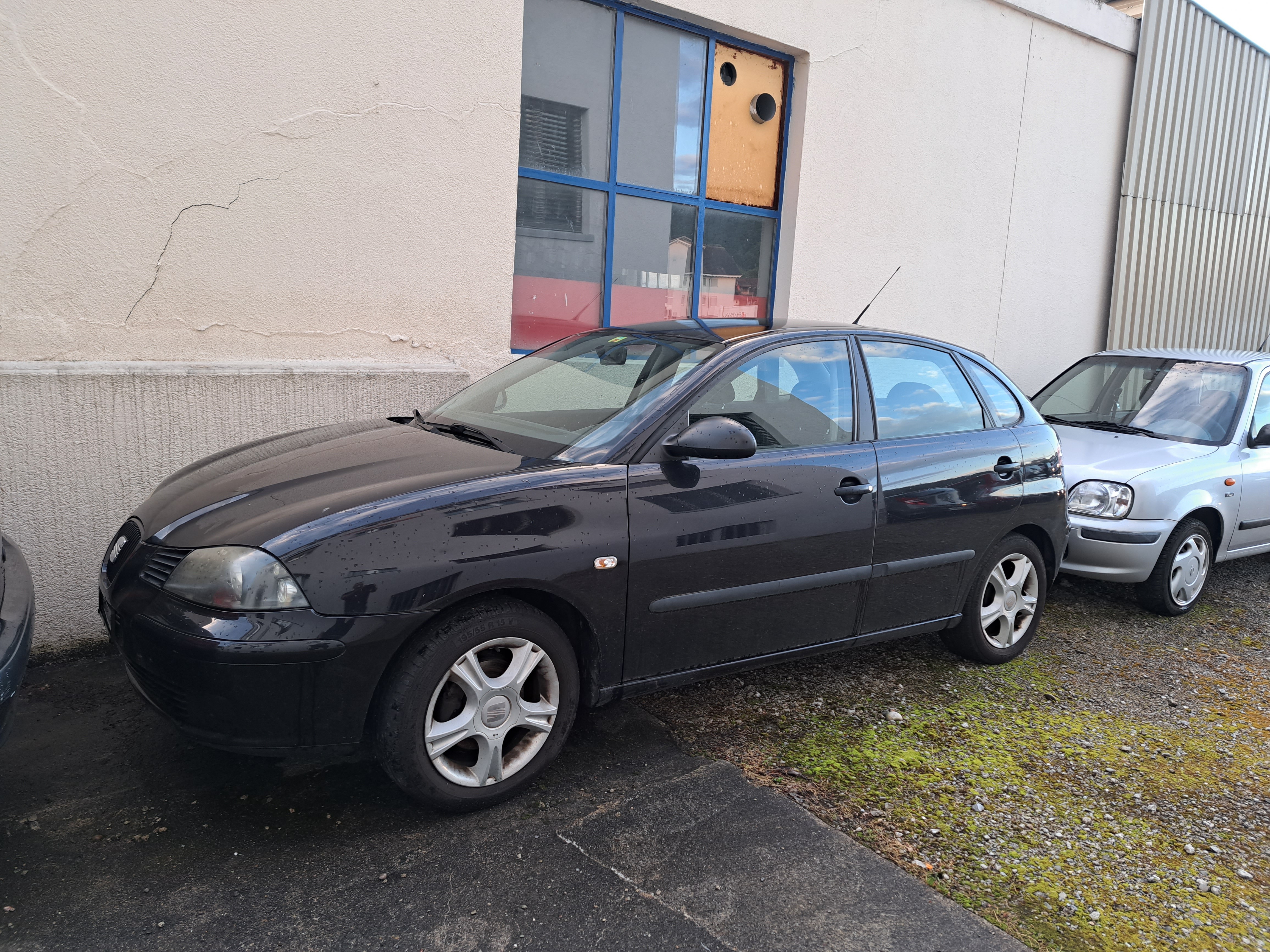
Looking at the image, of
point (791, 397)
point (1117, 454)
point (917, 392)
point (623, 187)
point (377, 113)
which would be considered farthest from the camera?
point (623, 187)

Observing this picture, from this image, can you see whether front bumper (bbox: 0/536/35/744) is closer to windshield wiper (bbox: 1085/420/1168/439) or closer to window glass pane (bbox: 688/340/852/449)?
window glass pane (bbox: 688/340/852/449)

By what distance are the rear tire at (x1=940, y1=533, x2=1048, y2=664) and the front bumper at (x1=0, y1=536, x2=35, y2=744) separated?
3.72m

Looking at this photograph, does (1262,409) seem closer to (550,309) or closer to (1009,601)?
(1009,601)

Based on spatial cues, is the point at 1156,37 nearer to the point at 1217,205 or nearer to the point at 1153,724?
the point at 1217,205

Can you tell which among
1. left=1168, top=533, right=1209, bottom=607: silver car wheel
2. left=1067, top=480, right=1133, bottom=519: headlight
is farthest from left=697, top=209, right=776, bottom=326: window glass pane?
left=1168, top=533, right=1209, bottom=607: silver car wheel

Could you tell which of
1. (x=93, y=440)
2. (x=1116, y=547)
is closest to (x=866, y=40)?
(x=1116, y=547)

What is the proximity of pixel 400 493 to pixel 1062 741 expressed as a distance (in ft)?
9.35

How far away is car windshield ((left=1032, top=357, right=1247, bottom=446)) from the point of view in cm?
602

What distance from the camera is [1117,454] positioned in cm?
570

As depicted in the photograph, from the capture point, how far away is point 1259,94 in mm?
10859

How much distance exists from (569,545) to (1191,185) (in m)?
10.5

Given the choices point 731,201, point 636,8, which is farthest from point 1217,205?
point 636,8

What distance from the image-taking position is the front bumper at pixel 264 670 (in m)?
2.64

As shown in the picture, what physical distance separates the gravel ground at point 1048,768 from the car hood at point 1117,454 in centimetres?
94
